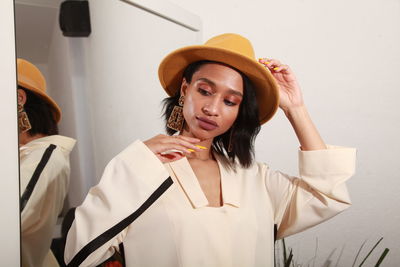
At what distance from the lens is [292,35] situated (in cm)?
143

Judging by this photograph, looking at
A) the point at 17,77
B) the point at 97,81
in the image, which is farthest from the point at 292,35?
the point at 17,77

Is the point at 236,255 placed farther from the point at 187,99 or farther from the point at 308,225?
the point at 187,99

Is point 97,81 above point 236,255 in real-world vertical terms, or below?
above

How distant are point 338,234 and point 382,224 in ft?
0.61

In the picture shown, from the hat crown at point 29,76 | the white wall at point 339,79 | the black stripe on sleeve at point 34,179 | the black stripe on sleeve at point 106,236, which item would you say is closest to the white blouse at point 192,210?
the black stripe on sleeve at point 106,236

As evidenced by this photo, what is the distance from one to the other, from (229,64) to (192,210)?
1.11ft

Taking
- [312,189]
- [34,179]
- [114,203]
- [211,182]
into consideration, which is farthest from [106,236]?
[312,189]

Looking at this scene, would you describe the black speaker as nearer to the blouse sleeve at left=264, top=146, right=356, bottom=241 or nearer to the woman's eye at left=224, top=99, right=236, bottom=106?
the woman's eye at left=224, top=99, right=236, bottom=106

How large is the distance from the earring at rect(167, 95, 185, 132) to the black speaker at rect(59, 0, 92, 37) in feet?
0.84

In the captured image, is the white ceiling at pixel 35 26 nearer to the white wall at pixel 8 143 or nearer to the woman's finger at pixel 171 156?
the white wall at pixel 8 143

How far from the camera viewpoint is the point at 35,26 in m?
0.71

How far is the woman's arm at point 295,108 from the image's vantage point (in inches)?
35.1

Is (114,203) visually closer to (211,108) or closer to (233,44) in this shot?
(211,108)

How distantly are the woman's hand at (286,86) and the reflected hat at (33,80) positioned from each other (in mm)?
507
